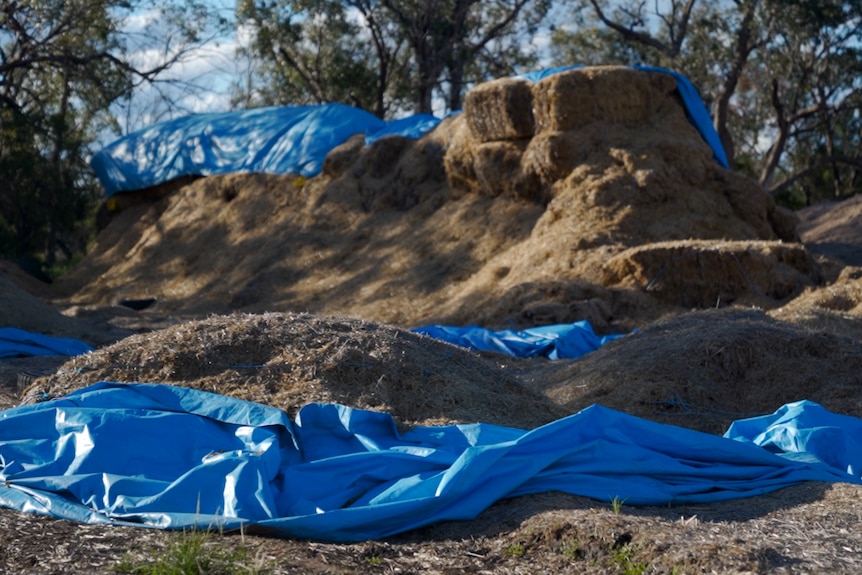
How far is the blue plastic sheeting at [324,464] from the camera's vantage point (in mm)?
4027

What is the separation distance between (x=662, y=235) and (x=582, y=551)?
382 inches

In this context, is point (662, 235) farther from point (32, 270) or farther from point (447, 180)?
point (32, 270)

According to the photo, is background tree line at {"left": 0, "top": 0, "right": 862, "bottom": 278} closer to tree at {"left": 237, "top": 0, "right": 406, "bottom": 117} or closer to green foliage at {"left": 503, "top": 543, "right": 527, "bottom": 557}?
tree at {"left": 237, "top": 0, "right": 406, "bottom": 117}

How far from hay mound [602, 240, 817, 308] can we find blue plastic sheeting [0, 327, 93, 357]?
613 cm

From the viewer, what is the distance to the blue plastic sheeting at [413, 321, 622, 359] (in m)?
10.1

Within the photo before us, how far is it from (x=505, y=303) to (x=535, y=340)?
165 centimetres

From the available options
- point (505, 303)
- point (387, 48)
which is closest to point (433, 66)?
point (387, 48)

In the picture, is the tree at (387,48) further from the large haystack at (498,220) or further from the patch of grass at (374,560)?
the patch of grass at (374,560)

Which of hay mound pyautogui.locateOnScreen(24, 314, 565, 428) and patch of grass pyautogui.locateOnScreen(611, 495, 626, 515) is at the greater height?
hay mound pyautogui.locateOnScreen(24, 314, 565, 428)

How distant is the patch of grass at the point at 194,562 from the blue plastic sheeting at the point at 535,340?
665 centimetres

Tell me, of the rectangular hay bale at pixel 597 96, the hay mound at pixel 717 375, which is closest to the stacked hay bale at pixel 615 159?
the rectangular hay bale at pixel 597 96

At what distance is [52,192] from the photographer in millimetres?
22688

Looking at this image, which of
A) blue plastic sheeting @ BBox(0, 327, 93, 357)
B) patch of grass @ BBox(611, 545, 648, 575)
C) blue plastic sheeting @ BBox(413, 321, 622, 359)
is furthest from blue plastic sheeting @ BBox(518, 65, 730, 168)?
patch of grass @ BBox(611, 545, 648, 575)

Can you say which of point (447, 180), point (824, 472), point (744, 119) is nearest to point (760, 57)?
point (744, 119)
